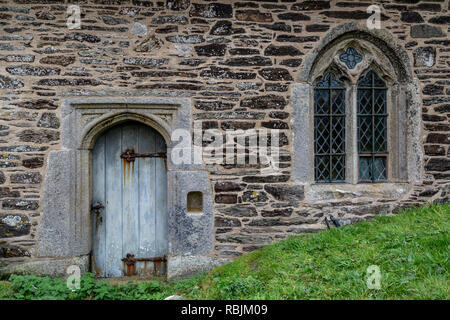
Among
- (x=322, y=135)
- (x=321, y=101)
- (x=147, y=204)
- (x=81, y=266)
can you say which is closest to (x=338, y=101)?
(x=321, y=101)

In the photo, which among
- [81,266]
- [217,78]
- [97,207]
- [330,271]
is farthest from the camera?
[97,207]

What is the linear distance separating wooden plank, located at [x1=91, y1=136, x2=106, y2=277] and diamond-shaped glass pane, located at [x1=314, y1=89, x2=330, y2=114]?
3.22m

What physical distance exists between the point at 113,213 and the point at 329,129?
3432mm

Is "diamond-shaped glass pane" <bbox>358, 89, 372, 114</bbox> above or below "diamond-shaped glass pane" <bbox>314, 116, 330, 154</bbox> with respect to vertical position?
above

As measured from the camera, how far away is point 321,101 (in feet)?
15.0

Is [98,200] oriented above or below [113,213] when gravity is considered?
above

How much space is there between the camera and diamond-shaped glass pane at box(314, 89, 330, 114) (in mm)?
4555

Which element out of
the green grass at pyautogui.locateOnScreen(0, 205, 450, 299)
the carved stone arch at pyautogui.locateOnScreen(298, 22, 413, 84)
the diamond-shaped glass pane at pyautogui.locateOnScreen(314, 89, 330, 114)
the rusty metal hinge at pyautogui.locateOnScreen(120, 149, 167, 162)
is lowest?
the green grass at pyautogui.locateOnScreen(0, 205, 450, 299)

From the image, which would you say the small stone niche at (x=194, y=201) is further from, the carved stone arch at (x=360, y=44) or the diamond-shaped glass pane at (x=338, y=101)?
the diamond-shaped glass pane at (x=338, y=101)

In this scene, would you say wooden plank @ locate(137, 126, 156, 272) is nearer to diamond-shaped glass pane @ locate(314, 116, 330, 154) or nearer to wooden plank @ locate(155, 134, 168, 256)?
wooden plank @ locate(155, 134, 168, 256)

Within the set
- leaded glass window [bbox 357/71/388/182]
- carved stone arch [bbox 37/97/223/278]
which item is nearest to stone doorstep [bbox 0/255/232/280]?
carved stone arch [bbox 37/97/223/278]

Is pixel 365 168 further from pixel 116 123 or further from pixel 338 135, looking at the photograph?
pixel 116 123

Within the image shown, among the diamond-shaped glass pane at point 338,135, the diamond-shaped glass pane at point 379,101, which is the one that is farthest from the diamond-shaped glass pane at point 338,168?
the diamond-shaped glass pane at point 379,101

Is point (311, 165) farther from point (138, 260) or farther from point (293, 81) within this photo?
point (138, 260)
